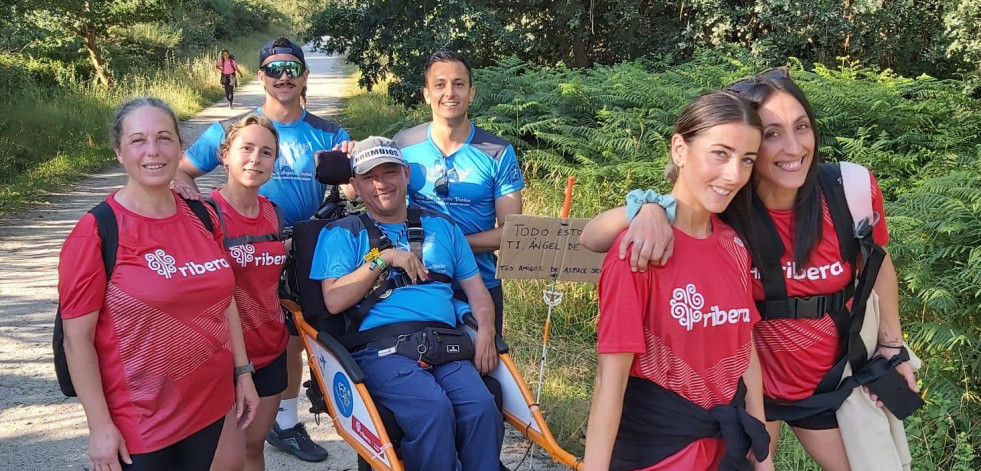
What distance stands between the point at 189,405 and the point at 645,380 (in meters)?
1.57

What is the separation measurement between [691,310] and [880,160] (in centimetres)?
523

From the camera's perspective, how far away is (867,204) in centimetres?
259

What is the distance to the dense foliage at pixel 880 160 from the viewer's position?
4.23 meters

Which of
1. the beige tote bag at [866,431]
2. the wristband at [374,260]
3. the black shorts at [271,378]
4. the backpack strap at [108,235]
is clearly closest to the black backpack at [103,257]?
the backpack strap at [108,235]

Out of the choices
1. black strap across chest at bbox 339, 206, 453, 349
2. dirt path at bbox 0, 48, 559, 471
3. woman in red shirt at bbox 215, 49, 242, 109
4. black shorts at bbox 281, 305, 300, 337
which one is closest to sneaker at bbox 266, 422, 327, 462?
dirt path at bbox 0, 48, 559, 471

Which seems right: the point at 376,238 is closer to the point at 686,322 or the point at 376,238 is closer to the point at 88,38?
the point at 686,322

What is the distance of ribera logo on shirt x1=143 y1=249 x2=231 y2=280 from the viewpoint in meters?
2.52

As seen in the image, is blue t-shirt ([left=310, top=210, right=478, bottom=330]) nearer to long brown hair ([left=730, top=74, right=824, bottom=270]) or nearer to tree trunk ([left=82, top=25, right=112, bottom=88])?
long brown hair ([left=730, top=74, right=824, bottom=270])

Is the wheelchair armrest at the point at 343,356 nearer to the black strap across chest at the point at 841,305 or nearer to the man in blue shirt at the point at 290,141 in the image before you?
the man in blue shirt at the point at 290,141

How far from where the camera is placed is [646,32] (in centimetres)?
1283

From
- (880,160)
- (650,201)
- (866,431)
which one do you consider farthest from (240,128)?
(880,160)

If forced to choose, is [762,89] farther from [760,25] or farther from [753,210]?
[760,25]

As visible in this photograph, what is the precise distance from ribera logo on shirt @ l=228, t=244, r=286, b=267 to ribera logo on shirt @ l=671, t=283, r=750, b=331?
194 cm

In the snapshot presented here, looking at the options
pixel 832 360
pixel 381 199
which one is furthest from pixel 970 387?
pixel 381 199
